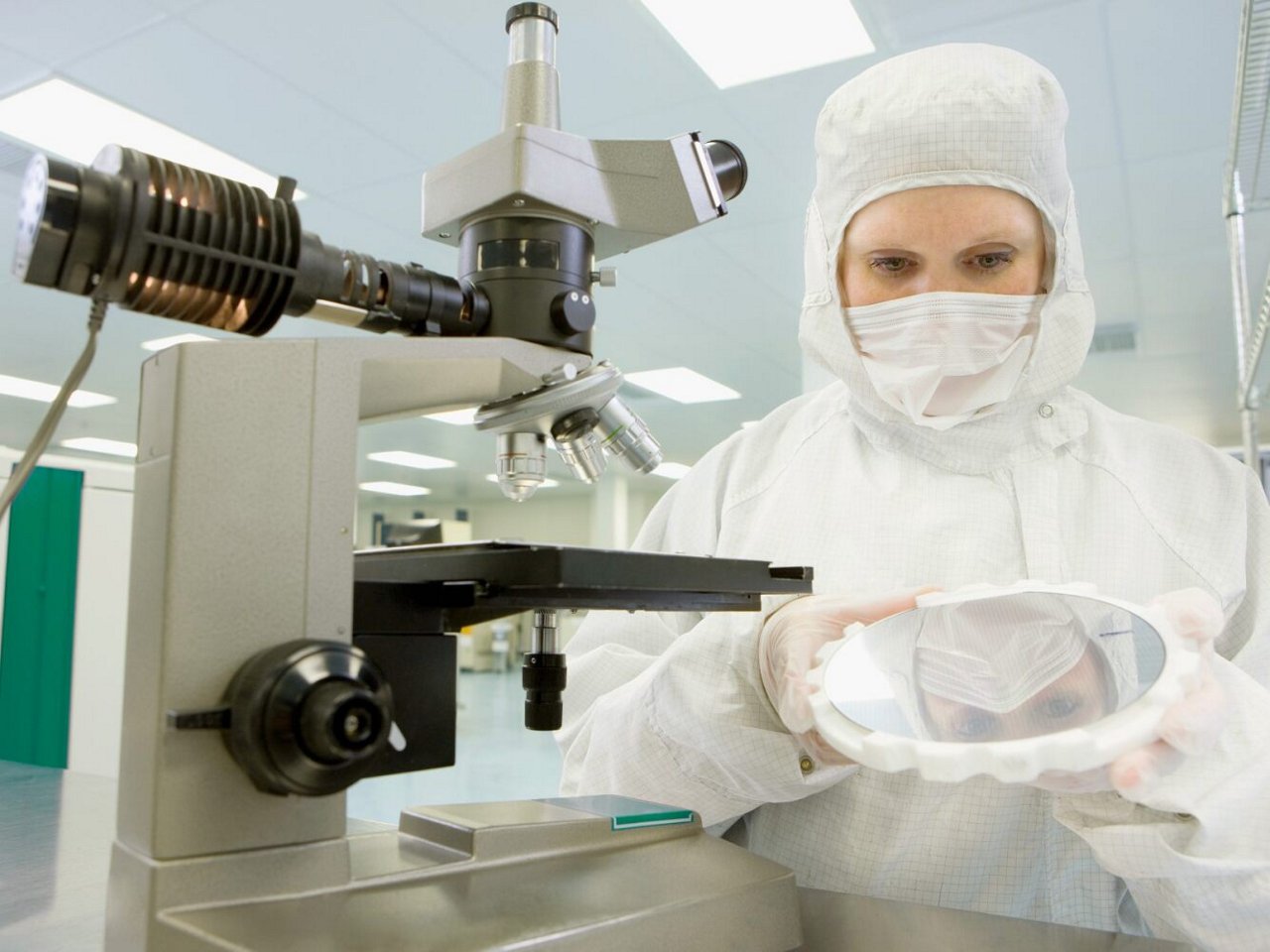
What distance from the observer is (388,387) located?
0.52 metres

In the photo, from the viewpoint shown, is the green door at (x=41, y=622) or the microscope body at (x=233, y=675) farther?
the green door at (x=41, y=622)

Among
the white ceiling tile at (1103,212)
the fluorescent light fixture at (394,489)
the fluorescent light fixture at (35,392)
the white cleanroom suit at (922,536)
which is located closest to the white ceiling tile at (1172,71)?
the white ceiling tile at (1103,212)

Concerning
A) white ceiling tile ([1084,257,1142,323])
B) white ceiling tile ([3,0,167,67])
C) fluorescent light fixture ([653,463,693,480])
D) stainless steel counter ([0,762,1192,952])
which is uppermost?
white ceiling tile ([3,0,167,67])

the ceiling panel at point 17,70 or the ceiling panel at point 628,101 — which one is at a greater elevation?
the ceiling panel at point 17,70

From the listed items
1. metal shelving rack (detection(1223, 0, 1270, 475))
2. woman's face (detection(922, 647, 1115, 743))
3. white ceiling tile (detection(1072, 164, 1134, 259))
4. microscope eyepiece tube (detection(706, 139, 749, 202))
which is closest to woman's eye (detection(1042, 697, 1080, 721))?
woman's face (detection(922, 647, 1115, 743))

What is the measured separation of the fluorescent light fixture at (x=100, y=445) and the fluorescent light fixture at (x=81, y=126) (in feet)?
18.0

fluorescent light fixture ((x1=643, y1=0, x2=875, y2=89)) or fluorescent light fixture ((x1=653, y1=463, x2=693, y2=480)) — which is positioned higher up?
fluorescent light fixture ((x1=643, y1=0, x2=875, y2=89))

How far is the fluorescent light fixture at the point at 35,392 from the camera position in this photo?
5633 millimetres

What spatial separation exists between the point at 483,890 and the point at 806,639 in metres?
0.26

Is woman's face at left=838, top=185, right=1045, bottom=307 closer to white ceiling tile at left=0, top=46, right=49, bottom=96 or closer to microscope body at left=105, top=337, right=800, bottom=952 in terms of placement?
microscope body at left=105, top=337, right=800, bottom=952

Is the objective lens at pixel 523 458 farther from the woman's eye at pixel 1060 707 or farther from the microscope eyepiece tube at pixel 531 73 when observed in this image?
the woman's eye at pixel 1060 707

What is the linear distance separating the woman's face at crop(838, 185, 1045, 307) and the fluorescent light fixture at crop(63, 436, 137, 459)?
8.08 metres

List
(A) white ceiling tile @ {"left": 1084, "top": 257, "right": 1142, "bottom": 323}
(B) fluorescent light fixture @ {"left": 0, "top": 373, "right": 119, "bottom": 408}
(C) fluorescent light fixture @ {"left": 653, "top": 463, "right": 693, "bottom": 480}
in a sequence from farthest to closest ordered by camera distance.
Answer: (C) fluorescent light fixture @ {"left": 653, "top": 463, "right": 693, "bottom": 480} < (B) fluorescent light fixture @ {"left": 0, "top": 373, "right": 119, "bottom": 408} < (A) white ceiling tile @ {"left": 1084, "top": 257, "right": 1142, "bottom": 323}

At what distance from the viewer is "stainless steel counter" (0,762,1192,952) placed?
0.54 meters
